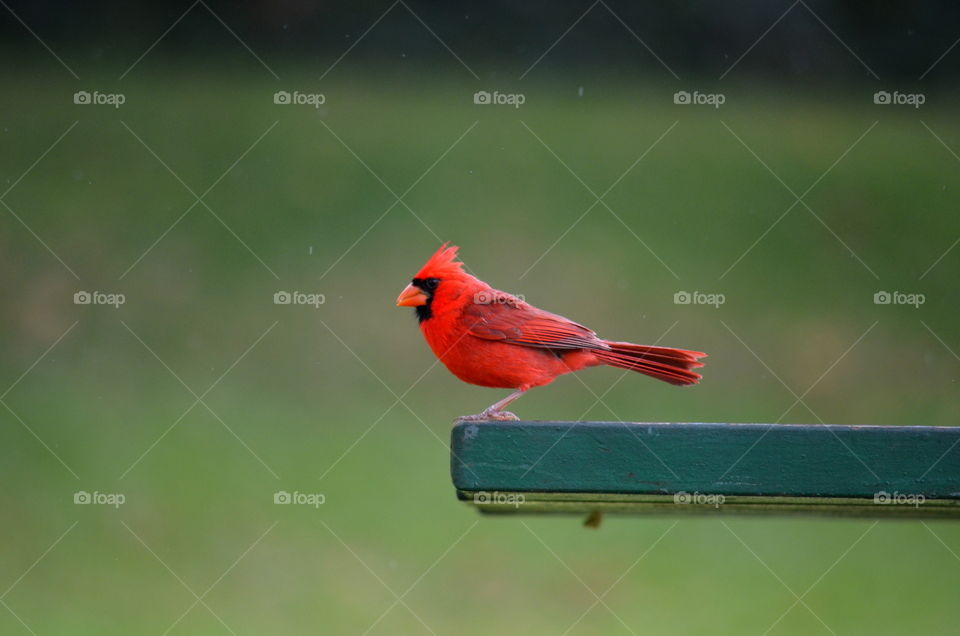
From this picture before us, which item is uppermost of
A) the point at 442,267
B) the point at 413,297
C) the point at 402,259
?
the point at 402,259

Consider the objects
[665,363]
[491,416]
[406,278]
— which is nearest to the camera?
[491,416]

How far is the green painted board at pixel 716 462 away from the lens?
2.55m

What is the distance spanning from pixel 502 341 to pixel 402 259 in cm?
480

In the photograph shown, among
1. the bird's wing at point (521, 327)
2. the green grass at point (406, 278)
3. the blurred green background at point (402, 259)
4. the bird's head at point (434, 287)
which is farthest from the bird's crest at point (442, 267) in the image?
the blurred green background at point (402, 259)

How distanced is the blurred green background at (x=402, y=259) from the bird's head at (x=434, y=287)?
3244 mm

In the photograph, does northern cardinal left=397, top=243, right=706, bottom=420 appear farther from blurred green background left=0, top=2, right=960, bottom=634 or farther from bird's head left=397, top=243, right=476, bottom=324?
blurred green background left=0, top=2, right=960, bottom=634

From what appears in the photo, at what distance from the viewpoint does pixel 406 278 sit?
8172 millimetres

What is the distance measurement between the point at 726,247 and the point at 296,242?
3.00m

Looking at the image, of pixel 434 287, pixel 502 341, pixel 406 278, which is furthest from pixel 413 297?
pixel 406 278

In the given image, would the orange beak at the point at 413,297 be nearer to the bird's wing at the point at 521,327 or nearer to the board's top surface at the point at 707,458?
the bird's wing at the point at 521,327

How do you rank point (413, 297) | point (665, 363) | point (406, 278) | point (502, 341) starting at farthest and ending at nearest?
point (406, 278) < point (413, 297) < point (502, 341) < point (665, 363)

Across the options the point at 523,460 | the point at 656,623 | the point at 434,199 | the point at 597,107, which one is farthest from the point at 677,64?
the point at 523,460

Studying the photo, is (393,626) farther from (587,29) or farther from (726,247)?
(587,29)

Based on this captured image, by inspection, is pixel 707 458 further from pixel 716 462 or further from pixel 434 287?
pixel 434 287
